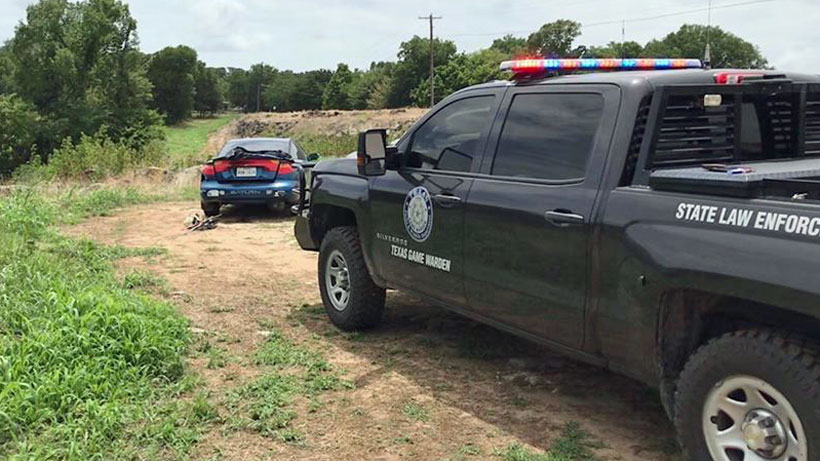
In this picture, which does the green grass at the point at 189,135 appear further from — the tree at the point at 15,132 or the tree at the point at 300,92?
the tree at the point at 300,92

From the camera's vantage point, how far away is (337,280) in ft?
19.3

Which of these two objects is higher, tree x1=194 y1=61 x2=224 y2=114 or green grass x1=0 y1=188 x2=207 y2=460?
tree x1=194 y1=61 x2=224 y2=114

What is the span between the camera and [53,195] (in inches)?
604

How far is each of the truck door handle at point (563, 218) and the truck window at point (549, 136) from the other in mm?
207

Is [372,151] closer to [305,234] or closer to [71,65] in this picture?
[305,234]

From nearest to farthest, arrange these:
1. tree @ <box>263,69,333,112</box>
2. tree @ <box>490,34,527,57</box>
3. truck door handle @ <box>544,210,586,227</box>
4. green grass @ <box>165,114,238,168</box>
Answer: truck door handle @ <box>544,210,586,227</box> → green grass @ <box>165,114,238,168</box> → tree @ <box>490,34,527,57</box> → tree @ <box>263,69,333,112</box>

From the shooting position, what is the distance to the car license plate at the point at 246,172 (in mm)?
12086

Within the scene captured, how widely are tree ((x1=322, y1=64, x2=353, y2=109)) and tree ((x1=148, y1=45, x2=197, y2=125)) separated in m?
21.9

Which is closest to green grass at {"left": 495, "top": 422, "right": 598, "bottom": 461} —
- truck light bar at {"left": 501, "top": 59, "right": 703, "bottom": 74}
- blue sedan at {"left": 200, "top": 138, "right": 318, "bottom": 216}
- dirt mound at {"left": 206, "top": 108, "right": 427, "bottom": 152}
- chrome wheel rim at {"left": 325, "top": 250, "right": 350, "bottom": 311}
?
truck light bar at {"left": 501, "top": 59, "right": 703, "bottom": 74}

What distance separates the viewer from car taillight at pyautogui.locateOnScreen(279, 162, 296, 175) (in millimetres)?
12125

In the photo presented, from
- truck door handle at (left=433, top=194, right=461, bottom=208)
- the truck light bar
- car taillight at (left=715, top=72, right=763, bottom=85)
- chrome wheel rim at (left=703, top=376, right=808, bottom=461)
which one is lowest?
chrome wheel rim at (left=703, top=376, right=808, bottom=461)

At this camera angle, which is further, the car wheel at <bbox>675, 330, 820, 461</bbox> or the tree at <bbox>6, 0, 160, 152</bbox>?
the tree at <bbox>6, 0, 160, 152</bbox>

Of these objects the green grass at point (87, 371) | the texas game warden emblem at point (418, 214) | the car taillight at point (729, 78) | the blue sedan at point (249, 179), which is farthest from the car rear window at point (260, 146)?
the car taillight at point (729, 78)

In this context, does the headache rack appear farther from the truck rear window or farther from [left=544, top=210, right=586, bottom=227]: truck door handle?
[left=544, top=210, right=586, bottom=227]: truck door handle
